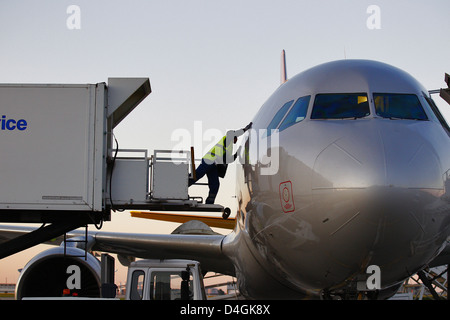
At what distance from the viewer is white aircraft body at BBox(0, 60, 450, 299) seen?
5.57 m

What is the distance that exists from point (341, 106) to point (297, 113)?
575 millimetres

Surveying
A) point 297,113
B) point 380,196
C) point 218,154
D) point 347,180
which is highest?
point 297,113

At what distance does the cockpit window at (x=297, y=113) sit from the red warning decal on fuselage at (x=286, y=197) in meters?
0.81

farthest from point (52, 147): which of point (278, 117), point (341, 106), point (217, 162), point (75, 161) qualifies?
point (341, 106)

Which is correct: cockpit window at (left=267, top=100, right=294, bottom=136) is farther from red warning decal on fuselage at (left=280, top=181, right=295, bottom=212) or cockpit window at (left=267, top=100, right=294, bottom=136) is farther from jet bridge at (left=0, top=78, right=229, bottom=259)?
jet bridge at (left=0, top=78, right=229, bottom=259)

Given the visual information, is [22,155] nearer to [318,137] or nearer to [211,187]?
[211,187]

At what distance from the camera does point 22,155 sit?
8320 mm

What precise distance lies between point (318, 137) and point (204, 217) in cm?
980

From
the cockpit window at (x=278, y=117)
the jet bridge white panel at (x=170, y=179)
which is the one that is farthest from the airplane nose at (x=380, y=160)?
the jet bridge white panel at (x=170, y=179)

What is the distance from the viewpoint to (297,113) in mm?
6945

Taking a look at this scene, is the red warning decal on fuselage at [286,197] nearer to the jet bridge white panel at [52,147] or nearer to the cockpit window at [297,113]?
the cockpit window at [297,113]

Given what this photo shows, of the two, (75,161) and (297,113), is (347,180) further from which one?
(75,161)

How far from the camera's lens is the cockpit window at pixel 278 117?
729 cm
